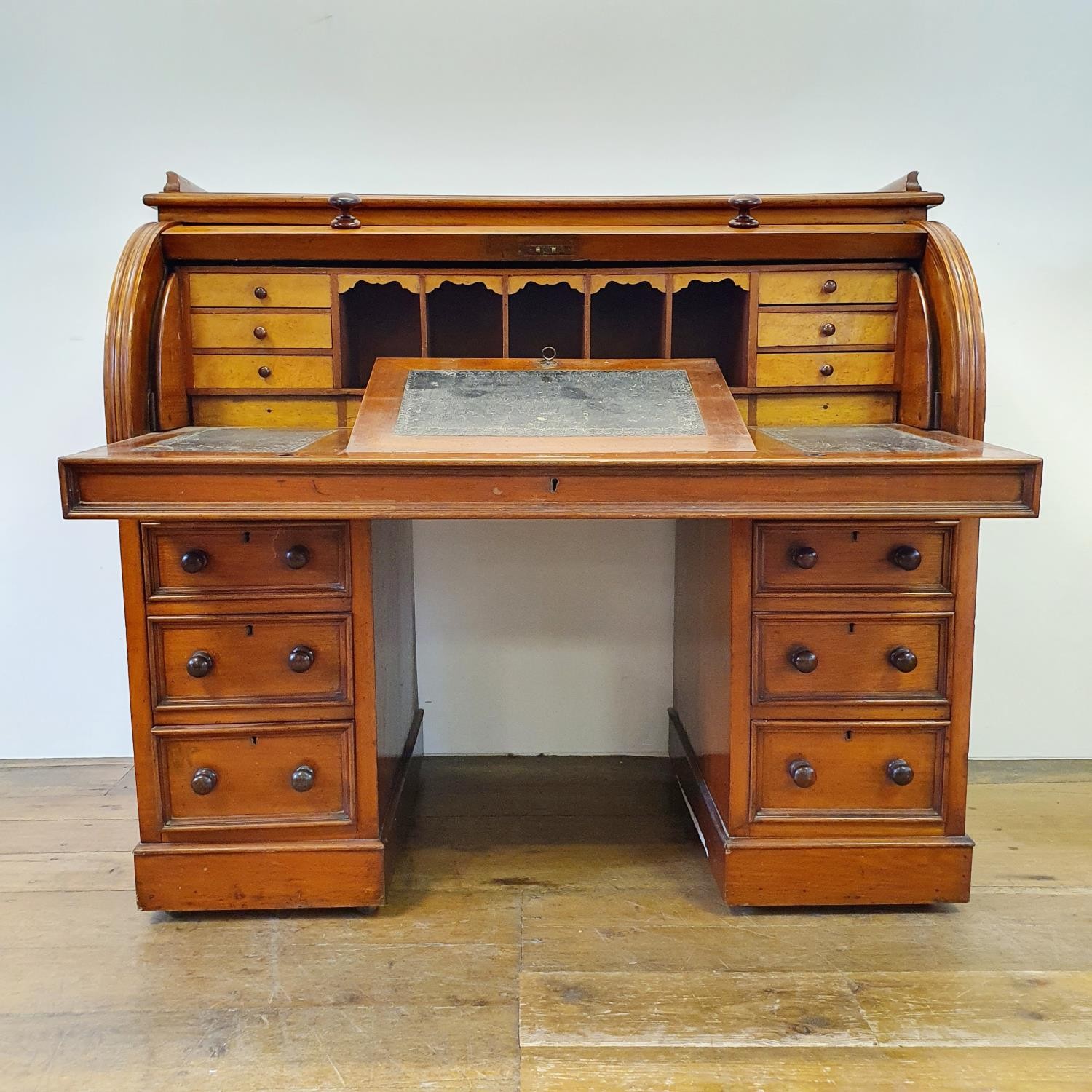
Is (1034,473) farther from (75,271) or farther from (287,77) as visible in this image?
(75,271)

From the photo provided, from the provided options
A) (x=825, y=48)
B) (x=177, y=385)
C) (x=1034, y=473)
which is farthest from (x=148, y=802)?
(x=825, y=48)

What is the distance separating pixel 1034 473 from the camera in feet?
4.62

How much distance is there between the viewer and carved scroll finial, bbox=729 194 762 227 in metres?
1.85

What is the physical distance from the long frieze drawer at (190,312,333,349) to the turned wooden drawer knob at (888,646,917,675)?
1.43m

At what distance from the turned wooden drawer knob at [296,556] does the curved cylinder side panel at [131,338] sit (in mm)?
397

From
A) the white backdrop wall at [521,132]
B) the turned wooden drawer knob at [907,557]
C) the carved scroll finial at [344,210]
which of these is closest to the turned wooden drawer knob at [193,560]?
the carved scroll finial at [344,210]

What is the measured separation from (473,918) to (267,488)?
103cm

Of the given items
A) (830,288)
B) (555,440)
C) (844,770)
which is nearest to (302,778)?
(555,440)

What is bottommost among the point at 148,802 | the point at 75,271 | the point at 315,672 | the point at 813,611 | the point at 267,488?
the point at 148,802

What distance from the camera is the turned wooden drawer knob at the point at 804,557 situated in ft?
5.77

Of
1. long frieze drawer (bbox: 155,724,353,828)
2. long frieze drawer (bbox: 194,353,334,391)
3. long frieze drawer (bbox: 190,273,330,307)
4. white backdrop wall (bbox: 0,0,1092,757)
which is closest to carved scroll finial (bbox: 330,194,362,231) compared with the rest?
long frieze drawer (bbox: 190,273,330,307)

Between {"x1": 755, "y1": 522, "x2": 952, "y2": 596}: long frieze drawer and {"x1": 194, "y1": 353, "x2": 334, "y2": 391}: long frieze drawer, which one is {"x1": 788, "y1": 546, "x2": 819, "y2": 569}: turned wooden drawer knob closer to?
{"x1": 755, "y1": 522, "x2": 952, "y2": 596}: long frieze drawer

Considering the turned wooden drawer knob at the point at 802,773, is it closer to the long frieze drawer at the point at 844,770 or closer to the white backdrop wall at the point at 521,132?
the long frieze drawer at the point at 844,770

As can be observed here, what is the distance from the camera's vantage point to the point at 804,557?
5.77ft
